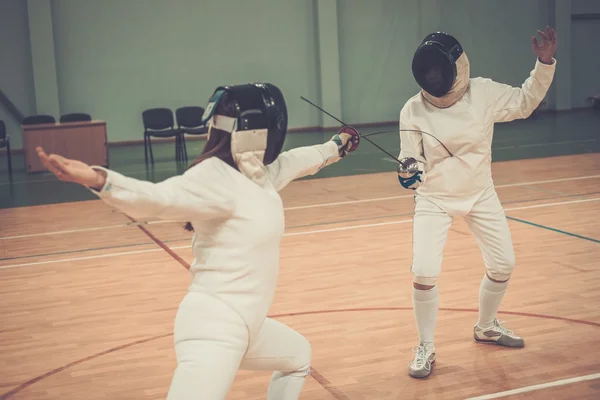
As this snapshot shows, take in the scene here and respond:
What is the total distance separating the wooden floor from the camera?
4125 millimetres

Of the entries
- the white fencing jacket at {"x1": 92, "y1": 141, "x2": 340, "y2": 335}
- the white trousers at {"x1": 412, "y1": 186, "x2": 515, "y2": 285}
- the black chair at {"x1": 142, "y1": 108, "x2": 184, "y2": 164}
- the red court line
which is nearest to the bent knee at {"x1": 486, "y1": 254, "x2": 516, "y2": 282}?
the white trousers at {"x1": 412, "y1": 186, "x2": 515, "y2": 285}

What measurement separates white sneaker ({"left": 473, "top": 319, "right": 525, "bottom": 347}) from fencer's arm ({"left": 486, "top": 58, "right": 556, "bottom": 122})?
1.25 m

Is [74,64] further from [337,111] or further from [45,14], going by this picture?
[337,111]

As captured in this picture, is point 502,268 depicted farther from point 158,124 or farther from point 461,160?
point 158,124

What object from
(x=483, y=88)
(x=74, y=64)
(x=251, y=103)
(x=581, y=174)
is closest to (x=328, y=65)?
(x=74, y=64)

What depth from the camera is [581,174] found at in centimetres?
1061

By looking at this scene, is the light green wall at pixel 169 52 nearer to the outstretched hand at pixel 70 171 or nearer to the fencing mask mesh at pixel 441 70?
the fencing mask mesh at pixel 441 70

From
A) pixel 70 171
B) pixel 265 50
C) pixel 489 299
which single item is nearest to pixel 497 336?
pixel 489 299

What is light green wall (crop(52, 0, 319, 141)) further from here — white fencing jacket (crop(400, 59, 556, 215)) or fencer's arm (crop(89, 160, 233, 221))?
fencer's arm (crop(89, 160, 233, 221))

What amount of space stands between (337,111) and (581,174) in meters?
8.18

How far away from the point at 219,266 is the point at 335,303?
2.97 m

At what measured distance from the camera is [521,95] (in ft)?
13.9

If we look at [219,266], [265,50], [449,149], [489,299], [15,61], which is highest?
[265,50]

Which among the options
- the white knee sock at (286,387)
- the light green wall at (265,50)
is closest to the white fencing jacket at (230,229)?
the white knee sock at (286,387)
